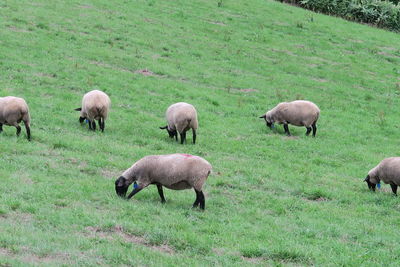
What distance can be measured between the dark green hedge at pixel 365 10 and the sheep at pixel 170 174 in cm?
3867

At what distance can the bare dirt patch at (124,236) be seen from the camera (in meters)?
11.2

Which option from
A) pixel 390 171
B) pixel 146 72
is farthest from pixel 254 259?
pixel 146 72

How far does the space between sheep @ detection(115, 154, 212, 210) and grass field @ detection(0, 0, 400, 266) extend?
376mm

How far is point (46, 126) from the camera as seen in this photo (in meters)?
19.7

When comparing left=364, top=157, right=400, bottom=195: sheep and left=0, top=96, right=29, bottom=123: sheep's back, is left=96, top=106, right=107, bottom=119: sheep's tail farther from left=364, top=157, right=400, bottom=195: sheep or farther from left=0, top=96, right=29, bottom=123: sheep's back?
left=364, top=157, right=400, bottom=195: sheep

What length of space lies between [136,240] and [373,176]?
869 centimetres

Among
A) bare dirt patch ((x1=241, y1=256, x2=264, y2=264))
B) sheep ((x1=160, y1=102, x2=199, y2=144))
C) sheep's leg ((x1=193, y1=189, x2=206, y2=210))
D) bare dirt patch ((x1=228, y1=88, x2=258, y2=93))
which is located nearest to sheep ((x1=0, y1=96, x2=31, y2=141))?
sheep ((x1=160, y1=102, x2=199, y2=144))

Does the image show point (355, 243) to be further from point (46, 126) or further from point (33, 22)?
point (33, 22)

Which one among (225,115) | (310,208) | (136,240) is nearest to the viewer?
(136,240)

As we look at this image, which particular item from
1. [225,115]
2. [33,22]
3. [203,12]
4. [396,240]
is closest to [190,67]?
[225,115]

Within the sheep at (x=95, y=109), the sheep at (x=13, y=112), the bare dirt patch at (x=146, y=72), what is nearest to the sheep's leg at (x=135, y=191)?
the sheep at (x=13, y=112)

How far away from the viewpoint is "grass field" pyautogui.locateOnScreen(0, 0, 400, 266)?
1155cm

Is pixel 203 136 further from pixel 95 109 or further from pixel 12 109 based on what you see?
pixel 12 109

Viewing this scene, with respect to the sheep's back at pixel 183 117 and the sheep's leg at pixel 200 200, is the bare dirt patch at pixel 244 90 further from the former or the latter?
the sheep's leg at pixel 200 200
